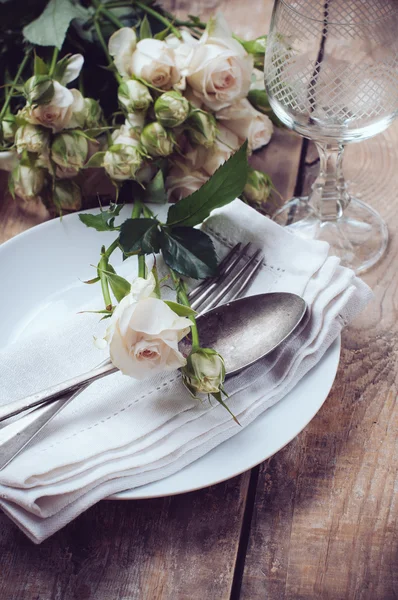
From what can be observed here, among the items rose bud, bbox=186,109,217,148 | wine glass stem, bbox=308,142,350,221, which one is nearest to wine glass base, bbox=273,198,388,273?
wine glass stem, bbox=308,142,350,221

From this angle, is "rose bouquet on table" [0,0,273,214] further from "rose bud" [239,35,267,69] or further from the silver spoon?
the silver spoon

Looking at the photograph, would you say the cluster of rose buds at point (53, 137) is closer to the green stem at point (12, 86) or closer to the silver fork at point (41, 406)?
the green stem at point (12, 86)

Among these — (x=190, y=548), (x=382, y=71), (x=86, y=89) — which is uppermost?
(x=382, y=71)

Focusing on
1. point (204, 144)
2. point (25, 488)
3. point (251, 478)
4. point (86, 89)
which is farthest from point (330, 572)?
point (86, 89)

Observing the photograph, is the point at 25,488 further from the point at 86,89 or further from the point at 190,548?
the point at 86,89

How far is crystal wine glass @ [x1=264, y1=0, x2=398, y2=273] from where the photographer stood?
0.56m

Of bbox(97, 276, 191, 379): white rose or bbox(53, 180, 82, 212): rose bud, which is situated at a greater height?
bbox(97, 276, 191, 379): white rose

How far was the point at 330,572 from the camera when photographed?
46 centimetres

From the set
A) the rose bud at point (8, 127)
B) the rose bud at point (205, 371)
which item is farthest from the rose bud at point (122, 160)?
the rose bud at point (205, 371)

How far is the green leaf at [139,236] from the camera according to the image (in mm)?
570

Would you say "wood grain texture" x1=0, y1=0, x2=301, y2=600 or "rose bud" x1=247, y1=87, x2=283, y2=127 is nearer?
"wood grain texture" x1=0, y1=0, x2=301, y2=600

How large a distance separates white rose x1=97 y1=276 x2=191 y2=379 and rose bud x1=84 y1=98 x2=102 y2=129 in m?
0.25

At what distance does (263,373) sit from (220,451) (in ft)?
0.23

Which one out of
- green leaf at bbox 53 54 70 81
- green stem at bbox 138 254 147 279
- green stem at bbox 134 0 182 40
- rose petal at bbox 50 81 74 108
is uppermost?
green stem at bbox 134 0 182 40
